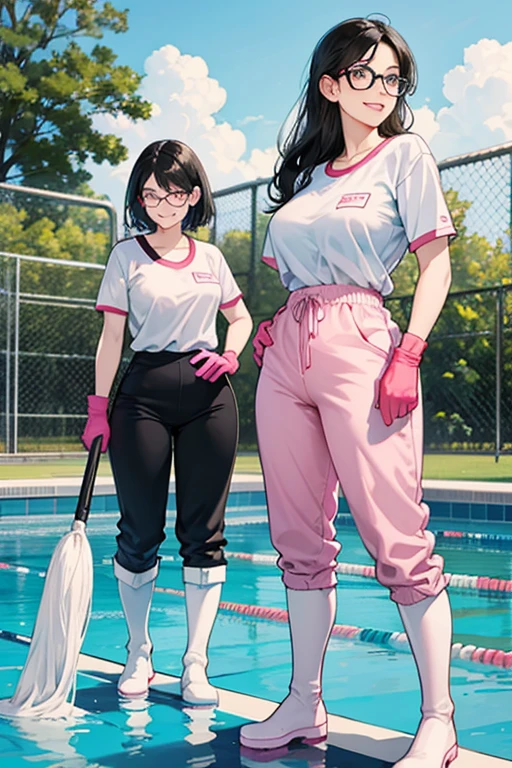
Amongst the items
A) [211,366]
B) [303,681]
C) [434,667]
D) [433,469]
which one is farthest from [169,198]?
[433,469]

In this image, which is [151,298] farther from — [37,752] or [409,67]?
[37,752]

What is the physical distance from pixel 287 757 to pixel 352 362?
2.93 feet

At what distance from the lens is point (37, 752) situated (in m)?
2.34

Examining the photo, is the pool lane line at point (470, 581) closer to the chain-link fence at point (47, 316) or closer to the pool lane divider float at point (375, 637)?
the pool lane divider float at point (375, 637)

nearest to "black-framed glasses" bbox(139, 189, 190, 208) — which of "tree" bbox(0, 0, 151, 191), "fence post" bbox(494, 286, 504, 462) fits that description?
"fence post" bbox(494, 286, 504, 462)

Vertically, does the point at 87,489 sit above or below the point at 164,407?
below

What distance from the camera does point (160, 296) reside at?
2.87 metres

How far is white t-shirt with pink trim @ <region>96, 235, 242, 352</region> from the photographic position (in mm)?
2875

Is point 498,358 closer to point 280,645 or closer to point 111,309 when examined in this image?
point 280,645

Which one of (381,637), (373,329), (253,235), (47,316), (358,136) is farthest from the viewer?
(47,316)

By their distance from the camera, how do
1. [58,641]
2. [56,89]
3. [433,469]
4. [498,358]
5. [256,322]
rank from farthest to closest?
[56,89] < [256,322] < [433,469] < [498,358] < [58,641]

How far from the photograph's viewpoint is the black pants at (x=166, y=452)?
9.31ft

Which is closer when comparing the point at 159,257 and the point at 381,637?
the point at 159,257

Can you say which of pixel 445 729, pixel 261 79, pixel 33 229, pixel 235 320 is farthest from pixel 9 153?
pixel 445 729
